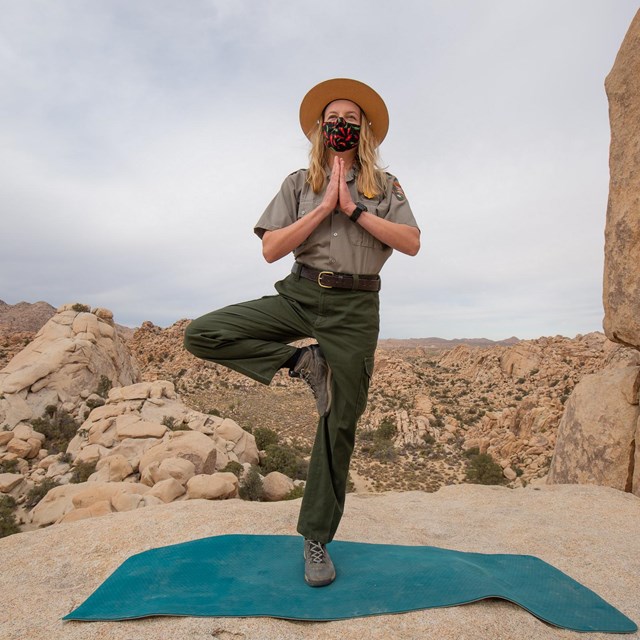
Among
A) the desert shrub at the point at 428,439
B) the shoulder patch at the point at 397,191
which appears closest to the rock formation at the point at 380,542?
the shoulder patch at the point at 397,191

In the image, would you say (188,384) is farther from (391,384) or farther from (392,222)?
(392,222)

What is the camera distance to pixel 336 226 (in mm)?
2932

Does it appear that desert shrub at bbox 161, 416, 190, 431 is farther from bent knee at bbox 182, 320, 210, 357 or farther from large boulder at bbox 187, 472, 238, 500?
bent knee at bbox 182, 320, 210, 357

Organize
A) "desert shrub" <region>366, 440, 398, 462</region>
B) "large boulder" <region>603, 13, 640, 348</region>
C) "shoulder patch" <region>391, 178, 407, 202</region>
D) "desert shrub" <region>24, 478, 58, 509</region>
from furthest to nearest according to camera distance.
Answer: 1. "desert shrub" <region>366, 440, 398, 462</region>
2. "desert shrub" <region>24, 478, 58, 509</region>
3. "large boulder" <region>603, 13, 640, 348</region>
4. "shoulder patch" <region>391, 178, 407, 202</region>

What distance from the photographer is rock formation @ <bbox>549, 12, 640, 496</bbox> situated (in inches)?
209

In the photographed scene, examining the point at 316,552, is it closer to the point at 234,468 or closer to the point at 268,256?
the point at 268,256

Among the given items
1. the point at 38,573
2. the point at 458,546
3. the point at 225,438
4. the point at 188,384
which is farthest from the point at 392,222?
the point at 188,384

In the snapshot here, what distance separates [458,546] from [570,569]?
885 millimetres

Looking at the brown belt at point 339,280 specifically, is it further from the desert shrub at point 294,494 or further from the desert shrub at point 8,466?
the desert shrub at point 8,466

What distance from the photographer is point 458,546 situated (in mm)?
4117

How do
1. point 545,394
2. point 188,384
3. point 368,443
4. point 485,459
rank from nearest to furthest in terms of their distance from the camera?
point 485,459 → point 368,443 → point 545,394 → point 188,384

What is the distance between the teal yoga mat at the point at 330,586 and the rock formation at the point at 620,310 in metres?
3.17

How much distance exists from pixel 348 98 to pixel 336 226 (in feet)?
2.89

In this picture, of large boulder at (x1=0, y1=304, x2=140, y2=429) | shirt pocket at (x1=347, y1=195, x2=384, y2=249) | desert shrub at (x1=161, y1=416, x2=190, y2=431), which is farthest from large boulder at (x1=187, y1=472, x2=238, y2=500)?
large boulder at (x1=0, y1=304, x2=140, y2=429)
